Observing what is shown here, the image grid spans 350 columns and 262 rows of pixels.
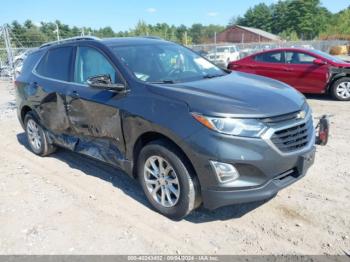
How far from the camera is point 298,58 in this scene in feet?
34.0

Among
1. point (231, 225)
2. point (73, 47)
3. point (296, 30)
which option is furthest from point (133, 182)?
point (296, 30)

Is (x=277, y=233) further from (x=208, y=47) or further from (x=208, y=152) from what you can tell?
(x=208, y=47)

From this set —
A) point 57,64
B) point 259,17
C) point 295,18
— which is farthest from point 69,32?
point 259,17

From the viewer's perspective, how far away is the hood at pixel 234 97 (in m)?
3.27

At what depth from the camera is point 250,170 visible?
3213mm

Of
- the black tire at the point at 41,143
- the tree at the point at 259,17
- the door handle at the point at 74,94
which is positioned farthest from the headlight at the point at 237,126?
the tree at the point at 259,17

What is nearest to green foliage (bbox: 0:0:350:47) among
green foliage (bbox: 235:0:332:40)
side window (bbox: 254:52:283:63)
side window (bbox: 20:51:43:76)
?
green foliage (bbox: 235:0:332:40)

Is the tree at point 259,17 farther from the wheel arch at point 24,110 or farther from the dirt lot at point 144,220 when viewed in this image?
the dirt lot at point 144,220

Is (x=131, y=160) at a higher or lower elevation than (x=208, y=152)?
lower

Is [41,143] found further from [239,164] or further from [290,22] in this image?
[290,22]

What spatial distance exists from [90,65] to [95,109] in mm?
644

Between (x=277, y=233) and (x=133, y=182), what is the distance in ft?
6.80

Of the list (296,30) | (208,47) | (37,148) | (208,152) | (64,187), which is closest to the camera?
(208,152)

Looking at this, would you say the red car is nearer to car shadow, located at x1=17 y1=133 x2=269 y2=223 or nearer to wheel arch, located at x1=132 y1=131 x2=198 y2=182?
car shadow, located at x1=17 y1=133 x2=269 y2=223
